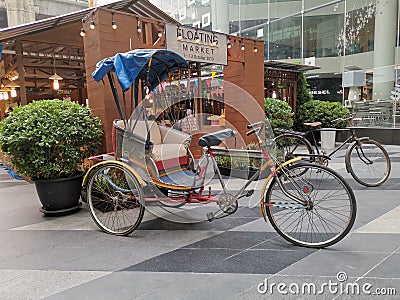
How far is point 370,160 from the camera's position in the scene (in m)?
4.32

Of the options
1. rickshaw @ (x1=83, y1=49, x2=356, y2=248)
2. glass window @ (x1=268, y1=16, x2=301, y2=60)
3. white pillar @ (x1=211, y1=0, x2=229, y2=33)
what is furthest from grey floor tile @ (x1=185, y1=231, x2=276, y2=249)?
white pillar @ (x1=211, y1=0, x2=229, y2=33)

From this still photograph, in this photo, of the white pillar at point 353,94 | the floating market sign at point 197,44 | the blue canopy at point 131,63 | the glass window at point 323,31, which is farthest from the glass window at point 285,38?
the blue canopy at point 131,63

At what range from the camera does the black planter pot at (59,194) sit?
351 centimetres

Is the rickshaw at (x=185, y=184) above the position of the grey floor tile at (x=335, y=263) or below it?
above

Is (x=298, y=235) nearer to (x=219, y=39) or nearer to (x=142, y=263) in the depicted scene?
(x=142, y=263)

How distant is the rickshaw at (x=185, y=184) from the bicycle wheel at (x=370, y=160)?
0.77m

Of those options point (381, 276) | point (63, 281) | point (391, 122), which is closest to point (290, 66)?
point (391, 122)

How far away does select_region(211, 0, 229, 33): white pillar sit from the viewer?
16625 mm

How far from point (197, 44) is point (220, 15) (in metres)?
12.7

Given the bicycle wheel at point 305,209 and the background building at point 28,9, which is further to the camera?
the background building at point 28,9

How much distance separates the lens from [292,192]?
2639 mm

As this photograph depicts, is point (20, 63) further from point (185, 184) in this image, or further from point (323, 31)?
point (323, 31)

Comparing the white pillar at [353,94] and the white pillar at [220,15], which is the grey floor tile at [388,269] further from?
the white pillar at [220,15]

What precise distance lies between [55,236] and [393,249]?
311 centimetres
